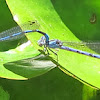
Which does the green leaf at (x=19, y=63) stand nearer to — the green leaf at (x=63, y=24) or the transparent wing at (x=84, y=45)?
the green leaf at (x=63, y=24)

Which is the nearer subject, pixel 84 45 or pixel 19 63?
pixel 19 63

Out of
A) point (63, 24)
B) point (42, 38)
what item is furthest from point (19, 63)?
point (63, 24)

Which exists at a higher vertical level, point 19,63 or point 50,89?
point 19,63

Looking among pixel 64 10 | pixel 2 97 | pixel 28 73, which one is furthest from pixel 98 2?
pixel 2 97

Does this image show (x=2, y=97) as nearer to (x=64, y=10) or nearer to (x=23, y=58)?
(x=23, y=58)

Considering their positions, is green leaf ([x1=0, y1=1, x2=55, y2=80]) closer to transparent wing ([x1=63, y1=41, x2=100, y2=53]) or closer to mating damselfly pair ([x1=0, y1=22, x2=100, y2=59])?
mating damselfly pair ([x1=0, y1=22, x2=100, y2=59])

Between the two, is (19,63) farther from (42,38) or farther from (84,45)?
(84,45)

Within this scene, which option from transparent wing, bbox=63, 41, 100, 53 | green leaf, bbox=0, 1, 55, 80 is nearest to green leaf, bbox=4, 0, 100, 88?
transparent wing, bbox=63, 41, 100, 53

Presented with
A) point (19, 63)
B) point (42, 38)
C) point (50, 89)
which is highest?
point (42, 38)

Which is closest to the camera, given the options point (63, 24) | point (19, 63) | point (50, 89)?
point (19, 63)
